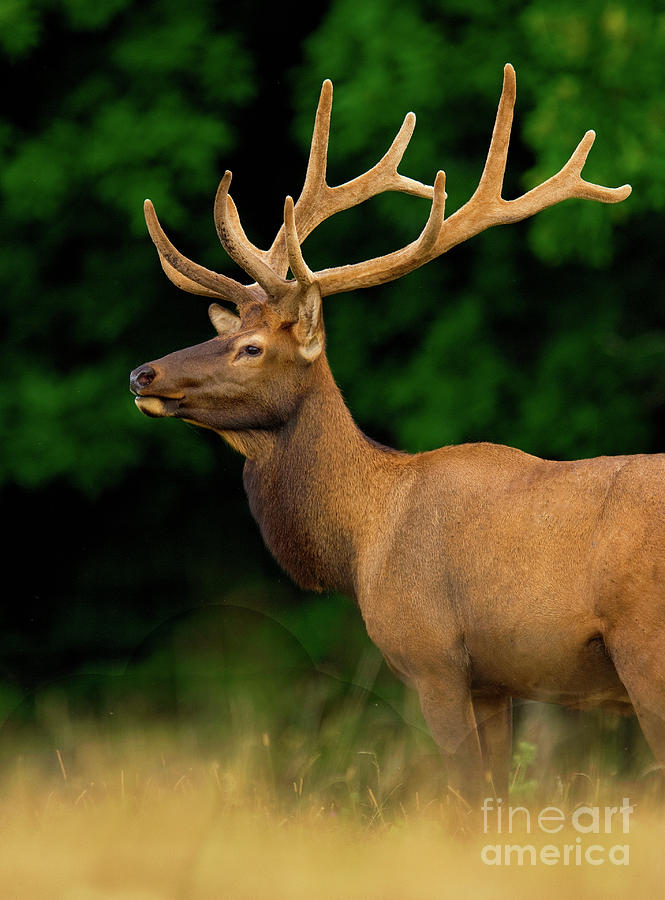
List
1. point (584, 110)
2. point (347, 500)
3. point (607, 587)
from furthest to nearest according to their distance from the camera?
point (584, 110) < point (347, 500) < point (607, 587)

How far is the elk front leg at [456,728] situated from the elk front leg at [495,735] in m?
0.26

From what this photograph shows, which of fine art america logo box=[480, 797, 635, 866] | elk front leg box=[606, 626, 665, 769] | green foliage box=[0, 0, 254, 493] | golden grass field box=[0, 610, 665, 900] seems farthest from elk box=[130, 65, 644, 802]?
green foliage box=[0, 0, 254, 493]

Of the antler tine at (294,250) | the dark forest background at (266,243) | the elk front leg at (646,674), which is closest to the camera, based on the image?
the elk front leg at (646,674)

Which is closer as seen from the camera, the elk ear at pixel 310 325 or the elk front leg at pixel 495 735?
the elk front leg at pixel 495 735

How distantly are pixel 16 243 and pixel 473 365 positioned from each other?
2.49 m

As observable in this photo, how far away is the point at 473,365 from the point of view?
20.7ft

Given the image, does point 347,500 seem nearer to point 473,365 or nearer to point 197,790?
point 197,790

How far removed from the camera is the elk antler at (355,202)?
4750 mm

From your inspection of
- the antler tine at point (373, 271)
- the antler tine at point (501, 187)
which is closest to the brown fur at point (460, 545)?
the antler tine at point (373, 271)

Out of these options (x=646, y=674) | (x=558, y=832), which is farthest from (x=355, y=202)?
(x=558, y=832)

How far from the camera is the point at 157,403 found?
15.3ft

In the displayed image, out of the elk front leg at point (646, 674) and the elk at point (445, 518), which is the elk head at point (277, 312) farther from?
the elk front leg at point (646, 674)

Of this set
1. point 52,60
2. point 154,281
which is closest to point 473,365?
point 154,281

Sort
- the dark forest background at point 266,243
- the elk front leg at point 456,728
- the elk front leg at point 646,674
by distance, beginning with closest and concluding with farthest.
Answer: the elk front leg at point 646,674 → the elk front leg at point 456,728 → the dark forest background at point 266,243
